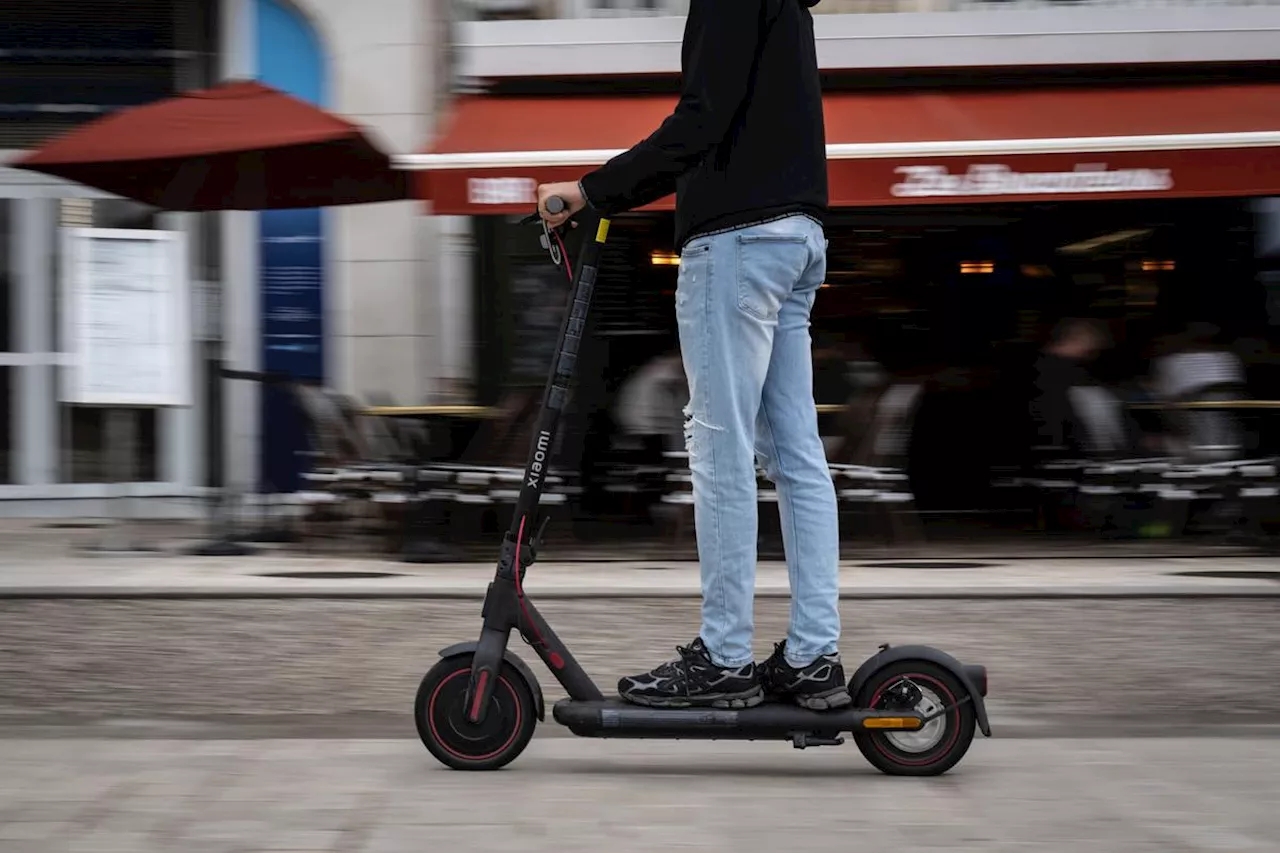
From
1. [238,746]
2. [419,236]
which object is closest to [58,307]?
[419,236]

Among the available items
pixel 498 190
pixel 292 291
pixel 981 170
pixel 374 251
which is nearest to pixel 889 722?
pixel 498 190

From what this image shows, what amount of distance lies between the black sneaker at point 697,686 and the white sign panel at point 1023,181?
5.16 meters

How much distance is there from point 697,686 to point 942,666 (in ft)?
1.76

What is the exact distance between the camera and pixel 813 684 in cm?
367

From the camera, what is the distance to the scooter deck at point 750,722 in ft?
11.9

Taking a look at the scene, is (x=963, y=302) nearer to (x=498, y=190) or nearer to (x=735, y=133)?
(x=498, y=190)

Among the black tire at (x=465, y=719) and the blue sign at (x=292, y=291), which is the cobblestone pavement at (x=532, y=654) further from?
the blue sign at (x=292, y=291)

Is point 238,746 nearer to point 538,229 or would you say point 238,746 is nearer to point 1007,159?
point 1007,159

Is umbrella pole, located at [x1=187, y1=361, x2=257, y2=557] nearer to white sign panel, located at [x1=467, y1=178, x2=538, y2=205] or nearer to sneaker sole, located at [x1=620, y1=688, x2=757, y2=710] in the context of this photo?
white sign panel, located at [x1=467, y1=178, x2=538, y2=205]

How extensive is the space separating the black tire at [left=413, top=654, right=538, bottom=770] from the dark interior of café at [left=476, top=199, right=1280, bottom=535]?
6.42 metres

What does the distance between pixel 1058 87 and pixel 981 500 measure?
2.60 meters

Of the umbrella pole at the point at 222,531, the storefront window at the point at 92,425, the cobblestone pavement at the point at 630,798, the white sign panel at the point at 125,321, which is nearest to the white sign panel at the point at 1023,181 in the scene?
the umbrella pole at the point at 222,531

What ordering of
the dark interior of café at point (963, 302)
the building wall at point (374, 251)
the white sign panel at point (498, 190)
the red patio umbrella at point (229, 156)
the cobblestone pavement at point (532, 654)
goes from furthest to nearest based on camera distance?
1. the building wall at point (374, 251)
2. the dark interior of café at point (963, 302)
3. the white sign panel at point (498, 190)
4. the red patio umbrella at point (229, 156)
5. the cobblestone pavement at point (532, 654)

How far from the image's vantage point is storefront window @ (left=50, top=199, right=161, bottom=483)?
11.4 meters
